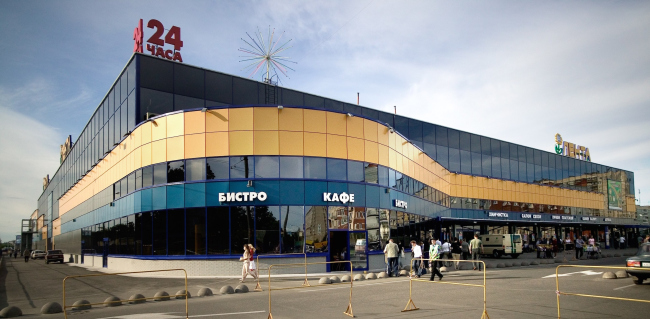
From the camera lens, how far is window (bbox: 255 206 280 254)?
25203mm

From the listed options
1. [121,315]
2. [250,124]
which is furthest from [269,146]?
[121,315]

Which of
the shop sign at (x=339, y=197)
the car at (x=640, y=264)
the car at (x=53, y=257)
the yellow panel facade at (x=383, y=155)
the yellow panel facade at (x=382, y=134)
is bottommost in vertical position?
the car at (x=53, y=257)

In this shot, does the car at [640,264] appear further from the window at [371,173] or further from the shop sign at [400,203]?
the shop sign at [400,203]

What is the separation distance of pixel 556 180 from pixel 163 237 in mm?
56889

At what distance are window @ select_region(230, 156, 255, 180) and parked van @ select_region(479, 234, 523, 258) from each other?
2570 centimetres

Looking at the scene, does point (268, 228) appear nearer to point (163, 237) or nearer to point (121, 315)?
point (163, 237)

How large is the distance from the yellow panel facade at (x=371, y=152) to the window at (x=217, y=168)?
26.8 feet

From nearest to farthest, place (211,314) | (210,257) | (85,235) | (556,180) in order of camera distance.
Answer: (211,314) < (210,257) < (85,235) < (556,180)

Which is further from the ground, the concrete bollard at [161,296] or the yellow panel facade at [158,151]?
the yellow panel facade at [158,151]

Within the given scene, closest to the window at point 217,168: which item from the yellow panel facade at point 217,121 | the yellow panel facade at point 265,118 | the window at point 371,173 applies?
the yellow panel facade at point 217,121

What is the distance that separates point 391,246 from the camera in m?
22.3

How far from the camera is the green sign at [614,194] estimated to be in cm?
7319

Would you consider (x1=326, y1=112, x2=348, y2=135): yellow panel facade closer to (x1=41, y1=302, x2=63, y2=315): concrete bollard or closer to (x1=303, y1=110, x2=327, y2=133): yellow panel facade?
(x1=303, y1=110, x2=327, y2=133): yellow panel facade

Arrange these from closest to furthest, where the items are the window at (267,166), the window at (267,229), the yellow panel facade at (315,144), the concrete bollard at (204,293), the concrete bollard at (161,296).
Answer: the concrete bollard at (161,296), the concrete bollard at (204,293), the window at (267,229), the window at (267,166), the yellow panel facade at (315,144)
